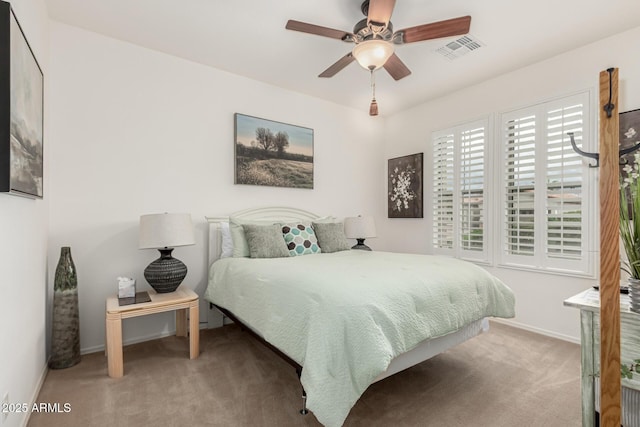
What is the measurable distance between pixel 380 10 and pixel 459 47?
1446 mm

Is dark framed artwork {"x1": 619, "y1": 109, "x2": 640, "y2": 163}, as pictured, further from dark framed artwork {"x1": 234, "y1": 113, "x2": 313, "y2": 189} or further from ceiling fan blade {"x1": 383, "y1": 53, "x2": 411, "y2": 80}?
dark framed artwork {"x1": 234, "y1": 113, "x2": 313, "y2": 189}

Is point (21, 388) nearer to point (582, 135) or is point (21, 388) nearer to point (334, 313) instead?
point (334, 313)

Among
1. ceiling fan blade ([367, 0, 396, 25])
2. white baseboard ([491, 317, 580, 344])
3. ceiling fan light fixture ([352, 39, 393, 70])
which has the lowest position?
white baseboard ([491, 317, 580, 344])

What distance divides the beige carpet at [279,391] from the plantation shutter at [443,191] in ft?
5.36

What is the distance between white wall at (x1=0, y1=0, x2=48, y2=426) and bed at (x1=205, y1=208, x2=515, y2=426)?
126 cm

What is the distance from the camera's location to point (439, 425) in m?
1.76

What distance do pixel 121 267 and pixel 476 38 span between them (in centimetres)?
392

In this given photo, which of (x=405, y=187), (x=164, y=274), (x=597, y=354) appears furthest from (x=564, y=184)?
(x=164, y=274)

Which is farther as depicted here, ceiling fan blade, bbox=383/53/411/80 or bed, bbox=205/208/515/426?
ceiling fan blade, bbox=383/53/411/80

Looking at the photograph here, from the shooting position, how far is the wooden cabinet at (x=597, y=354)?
122 cm

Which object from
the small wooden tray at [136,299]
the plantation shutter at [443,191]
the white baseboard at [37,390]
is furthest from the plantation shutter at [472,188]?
the white baseboard at [37,390]

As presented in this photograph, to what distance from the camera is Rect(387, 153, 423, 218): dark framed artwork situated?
4.50 m

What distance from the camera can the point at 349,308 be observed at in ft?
5.29

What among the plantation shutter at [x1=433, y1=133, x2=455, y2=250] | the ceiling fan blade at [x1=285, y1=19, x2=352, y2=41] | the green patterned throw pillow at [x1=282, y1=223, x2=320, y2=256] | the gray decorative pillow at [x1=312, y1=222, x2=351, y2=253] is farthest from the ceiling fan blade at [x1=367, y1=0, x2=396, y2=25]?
the plantation shutter at [x1=433, y1=133, x2=455, y2=250]
